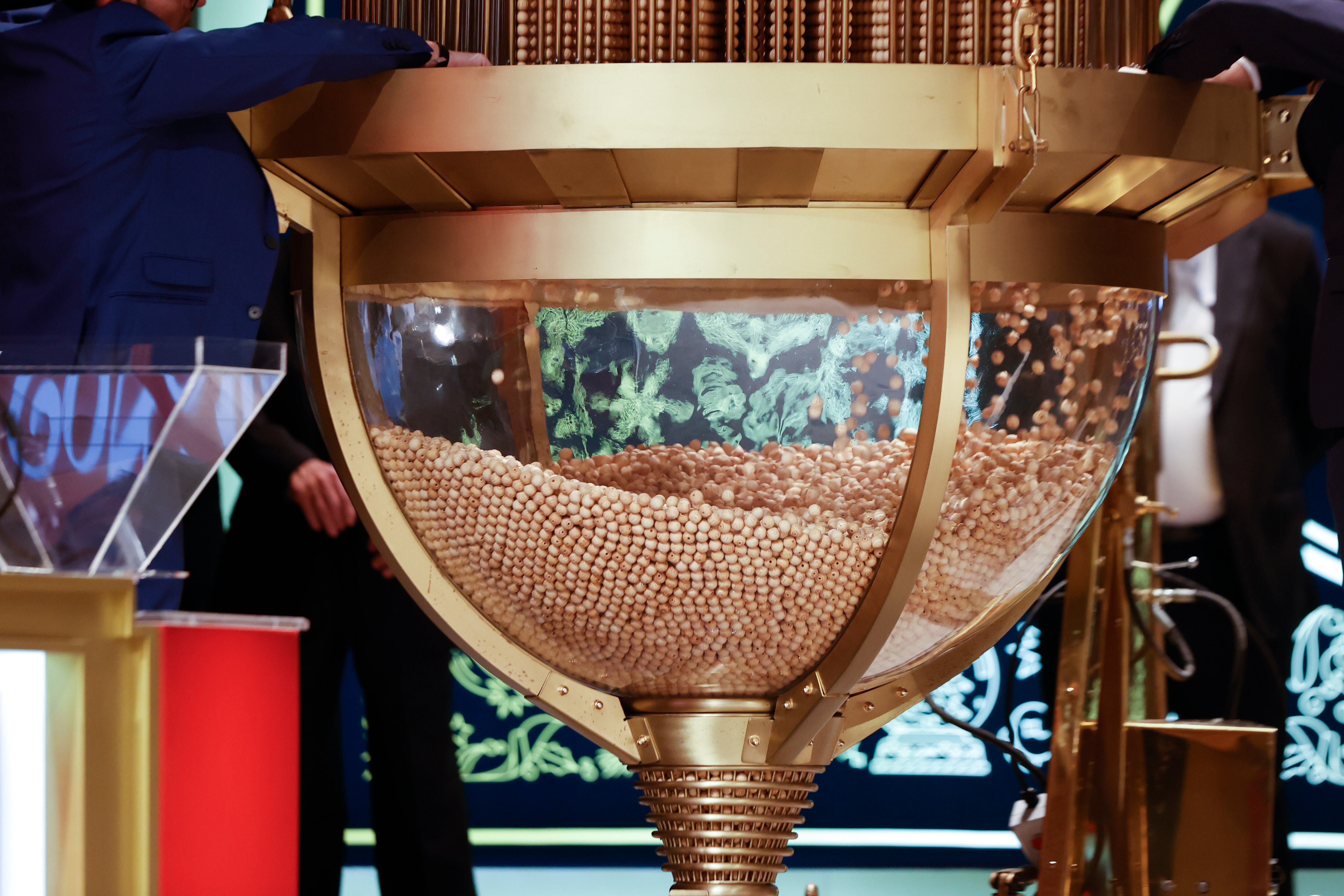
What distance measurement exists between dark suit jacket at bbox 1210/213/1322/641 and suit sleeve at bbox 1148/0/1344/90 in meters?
1.34

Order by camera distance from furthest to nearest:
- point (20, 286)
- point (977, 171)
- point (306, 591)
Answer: point (306, 591) < point (20, 286) < point (977, 171)

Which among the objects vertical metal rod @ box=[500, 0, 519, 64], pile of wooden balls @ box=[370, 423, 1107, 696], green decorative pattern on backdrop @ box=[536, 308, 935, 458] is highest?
vertical metal rod @ box=[500, 0, 519, 64]

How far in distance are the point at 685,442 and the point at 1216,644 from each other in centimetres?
154

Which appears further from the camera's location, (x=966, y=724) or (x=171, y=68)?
(x=966, y=724)

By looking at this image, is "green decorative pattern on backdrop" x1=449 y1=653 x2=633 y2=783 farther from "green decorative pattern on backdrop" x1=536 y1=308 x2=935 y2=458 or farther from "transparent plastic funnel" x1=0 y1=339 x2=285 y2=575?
"green decorative pattern on backdrop" x1=536 y1=308 x2=935 y2=458

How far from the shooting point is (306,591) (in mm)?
1733

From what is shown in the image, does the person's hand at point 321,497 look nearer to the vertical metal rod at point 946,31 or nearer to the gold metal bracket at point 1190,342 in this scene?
the gold metal bracket at point 1190,342

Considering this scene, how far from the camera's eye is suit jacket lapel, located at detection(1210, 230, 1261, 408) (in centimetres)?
196

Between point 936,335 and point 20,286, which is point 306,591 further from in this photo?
point 936,335

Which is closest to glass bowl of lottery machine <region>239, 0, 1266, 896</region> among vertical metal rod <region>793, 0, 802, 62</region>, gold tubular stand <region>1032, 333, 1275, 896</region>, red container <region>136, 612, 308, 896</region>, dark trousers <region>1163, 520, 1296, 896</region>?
vertical metal rod <region>793, 0, 802, 62</region>

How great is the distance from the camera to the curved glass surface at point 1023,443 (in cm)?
63

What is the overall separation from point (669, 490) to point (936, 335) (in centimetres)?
13

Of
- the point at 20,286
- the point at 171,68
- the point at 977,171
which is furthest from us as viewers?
the point at 20,286

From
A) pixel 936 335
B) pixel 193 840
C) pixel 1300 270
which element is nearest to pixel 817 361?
pixel 936 335
